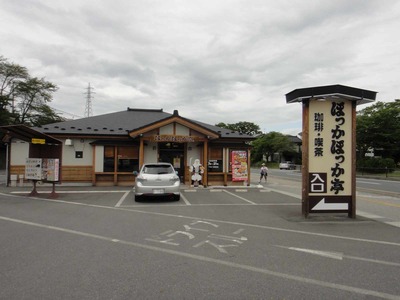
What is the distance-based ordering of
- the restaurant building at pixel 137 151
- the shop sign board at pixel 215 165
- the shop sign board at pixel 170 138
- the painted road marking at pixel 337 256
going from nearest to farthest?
1. the painted road marking at pixel 337 256
2. the shop sign board at pixel 170 138
3. the restaurant building at pixel 137 151
4. the shop sign board at pixel 215 165

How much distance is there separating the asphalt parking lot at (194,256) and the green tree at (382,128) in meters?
31.5

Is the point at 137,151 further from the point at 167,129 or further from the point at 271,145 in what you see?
the point at 271,145

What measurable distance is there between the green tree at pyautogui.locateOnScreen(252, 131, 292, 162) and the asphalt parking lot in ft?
164

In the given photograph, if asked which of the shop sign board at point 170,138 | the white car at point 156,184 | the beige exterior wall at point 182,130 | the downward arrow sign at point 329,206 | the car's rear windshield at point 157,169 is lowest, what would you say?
the downward arrow sign at point 329,206

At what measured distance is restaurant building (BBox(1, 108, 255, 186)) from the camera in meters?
16.9

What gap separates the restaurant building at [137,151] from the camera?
1691cm

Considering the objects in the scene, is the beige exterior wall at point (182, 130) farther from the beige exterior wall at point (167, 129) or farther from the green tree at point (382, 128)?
the green tree at point (382, 128)

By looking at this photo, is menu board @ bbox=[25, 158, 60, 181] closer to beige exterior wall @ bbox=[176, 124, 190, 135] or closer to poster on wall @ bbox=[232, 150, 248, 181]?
beige exterior wall @ bbox=[176, 124, 190, 135]

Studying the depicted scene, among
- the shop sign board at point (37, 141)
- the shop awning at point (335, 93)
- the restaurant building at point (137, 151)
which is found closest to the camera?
the shop awning at point (335, 93)

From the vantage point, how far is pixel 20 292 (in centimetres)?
349

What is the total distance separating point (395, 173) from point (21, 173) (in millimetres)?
33547

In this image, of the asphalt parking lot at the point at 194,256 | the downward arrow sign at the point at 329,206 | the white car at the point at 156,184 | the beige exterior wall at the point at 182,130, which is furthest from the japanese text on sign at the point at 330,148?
the beige exterior wall at the point at 182,130

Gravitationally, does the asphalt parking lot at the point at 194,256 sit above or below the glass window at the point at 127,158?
below

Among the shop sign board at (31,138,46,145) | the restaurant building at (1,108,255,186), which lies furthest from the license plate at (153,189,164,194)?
the restaurant building at (1,108,255,186)
